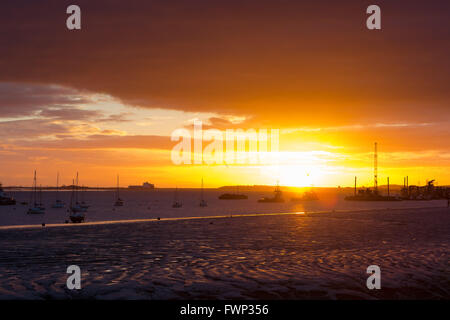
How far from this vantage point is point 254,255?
968 inches

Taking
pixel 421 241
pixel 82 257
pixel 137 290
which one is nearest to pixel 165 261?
pixel 82 257

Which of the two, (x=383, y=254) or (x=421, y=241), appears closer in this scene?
(x=383, y=254)
